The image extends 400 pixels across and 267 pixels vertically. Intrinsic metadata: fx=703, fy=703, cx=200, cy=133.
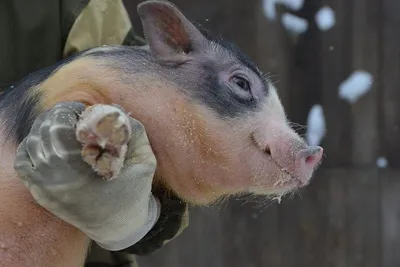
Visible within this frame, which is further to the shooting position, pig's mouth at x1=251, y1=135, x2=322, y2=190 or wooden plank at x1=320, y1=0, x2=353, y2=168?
wooden plank at x1=320, y1=0, x2=353, y2=168

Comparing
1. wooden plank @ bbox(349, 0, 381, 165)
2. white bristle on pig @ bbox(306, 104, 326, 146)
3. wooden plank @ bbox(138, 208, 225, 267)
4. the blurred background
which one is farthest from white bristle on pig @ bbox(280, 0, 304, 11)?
wooden plank @ bbox(138, 208, 225, 267)

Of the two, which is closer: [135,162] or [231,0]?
[135,162]

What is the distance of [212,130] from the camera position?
30.9 inches

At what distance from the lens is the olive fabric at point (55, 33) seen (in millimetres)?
1098

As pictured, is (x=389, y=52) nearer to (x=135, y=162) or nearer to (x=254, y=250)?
(x=254, y=250)

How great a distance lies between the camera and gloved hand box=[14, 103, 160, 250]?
2.16 ft

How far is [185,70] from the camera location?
0.82 meters

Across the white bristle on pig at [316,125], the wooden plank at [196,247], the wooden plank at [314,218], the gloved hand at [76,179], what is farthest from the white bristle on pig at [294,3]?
the gloved hand at [76,179]

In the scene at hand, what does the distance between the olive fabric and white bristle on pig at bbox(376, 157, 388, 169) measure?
1.06m

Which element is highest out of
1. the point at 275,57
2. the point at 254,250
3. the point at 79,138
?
the point at 79,138

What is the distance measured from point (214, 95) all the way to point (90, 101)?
142 mm

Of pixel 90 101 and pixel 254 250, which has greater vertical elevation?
pixel 90 101

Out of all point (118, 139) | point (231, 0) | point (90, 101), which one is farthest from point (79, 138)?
point (231, 0)

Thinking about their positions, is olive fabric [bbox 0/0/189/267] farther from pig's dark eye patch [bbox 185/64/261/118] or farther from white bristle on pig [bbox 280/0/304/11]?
white bristle on pig [bbox 280/0/304/11]
